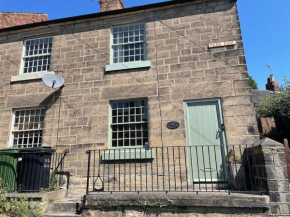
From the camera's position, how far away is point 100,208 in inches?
195

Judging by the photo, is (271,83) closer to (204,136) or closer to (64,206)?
(204,136)

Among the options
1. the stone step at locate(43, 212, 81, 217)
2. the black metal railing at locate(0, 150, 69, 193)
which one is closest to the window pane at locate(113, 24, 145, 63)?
the black metal railing at locate(0, 150, 69, 193)

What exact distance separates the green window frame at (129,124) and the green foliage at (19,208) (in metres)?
2.62

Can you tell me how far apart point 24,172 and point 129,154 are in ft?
9.28

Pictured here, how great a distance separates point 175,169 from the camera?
21.4 ft

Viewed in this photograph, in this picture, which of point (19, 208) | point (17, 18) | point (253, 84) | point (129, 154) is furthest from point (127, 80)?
point (253, 84)

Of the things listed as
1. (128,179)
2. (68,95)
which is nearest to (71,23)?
(68,95)

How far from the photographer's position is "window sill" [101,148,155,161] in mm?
6649

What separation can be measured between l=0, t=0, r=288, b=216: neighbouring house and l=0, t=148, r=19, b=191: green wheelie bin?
4.65 feet

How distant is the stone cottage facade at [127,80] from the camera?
689cm

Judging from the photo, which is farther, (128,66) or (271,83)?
(271,83)

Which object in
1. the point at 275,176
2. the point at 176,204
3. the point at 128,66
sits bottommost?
the point at 176,204

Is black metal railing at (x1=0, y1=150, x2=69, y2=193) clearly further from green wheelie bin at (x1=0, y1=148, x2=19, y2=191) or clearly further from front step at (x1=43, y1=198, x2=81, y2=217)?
front step at (x1=43, y1=198, x2=81, y2=217)

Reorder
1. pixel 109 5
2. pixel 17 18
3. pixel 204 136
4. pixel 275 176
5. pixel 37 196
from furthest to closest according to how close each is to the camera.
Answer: pixel 17 18 < pixel 109 5 < pixel 204 136 < pixel 37 196 < pixel 275 176
